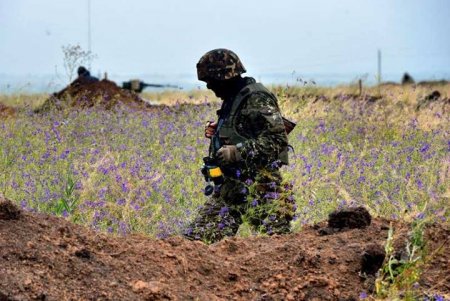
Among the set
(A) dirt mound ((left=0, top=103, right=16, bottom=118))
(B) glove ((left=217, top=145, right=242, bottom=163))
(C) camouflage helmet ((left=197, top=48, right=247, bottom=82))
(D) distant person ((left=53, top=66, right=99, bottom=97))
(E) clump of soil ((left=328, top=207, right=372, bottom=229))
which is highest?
(C) camouflage helmet ((left=197, top=48, right=247, bottom=82))

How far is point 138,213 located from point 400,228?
9.60 ft

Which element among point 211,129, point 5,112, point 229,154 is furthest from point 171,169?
point 5,112

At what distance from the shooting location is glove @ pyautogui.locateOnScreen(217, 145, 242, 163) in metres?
6.81

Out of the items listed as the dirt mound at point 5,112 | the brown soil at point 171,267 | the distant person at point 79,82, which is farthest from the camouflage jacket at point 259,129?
the distant person at point 79,82

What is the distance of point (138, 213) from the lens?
784 centimetres

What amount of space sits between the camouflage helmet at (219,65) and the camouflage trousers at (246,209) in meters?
0.73

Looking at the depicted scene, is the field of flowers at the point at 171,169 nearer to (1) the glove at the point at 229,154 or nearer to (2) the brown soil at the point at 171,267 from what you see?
(1) the glove at the point at 229,154

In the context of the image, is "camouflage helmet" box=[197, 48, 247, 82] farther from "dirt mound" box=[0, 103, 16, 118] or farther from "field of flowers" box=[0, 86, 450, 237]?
"dirt mound" box=[0, 103, 16, 118]

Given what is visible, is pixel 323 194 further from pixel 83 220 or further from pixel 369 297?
pixel 369 297

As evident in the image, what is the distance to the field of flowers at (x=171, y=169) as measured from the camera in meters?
7.64

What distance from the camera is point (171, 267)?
15.0 ft

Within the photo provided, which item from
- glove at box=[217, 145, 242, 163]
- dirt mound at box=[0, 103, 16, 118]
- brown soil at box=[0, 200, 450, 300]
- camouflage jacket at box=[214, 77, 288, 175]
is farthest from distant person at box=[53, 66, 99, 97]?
brown soil at box=[0, 200, 450, 300]

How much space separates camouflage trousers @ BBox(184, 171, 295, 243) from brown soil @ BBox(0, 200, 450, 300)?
1.81 meters

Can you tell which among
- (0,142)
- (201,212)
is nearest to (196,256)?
(201,212)
